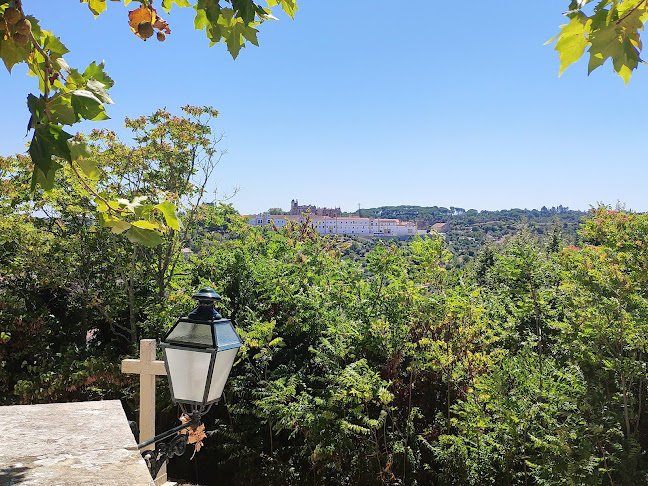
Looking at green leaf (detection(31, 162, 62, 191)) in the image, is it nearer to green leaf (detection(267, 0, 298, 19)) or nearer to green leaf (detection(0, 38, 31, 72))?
green leaf (detection(0, 38, 31, 72))

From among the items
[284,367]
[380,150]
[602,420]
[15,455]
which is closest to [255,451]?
[284,367]

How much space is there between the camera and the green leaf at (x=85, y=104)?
1.01 metres

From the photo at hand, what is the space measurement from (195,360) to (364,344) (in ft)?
9.54

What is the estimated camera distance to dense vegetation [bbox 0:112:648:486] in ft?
12.1

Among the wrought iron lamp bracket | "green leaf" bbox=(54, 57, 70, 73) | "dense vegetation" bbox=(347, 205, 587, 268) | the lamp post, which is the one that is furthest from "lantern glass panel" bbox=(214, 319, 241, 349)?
"dense vegetation" bbox=(347, 205, 587, 268)

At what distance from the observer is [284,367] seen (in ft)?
16.0

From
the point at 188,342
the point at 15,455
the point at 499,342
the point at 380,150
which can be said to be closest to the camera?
the point at 15,455

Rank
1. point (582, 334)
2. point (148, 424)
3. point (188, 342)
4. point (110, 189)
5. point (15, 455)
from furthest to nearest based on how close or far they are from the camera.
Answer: point (110, 189), point (582, 334), point (148, 424), point (188, 342), point (15, 455)

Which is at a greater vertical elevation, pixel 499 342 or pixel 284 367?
pixel 499 342

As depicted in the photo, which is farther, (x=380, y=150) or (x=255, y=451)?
(x=380, y=150)

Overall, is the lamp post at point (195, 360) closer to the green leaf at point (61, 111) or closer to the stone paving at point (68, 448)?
the stone paving at point (68, 448)

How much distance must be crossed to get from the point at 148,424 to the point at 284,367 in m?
1.74

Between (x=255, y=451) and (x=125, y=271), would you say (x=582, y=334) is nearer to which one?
(x=255, y=451)

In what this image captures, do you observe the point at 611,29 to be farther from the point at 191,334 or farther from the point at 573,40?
the point at 191,334
